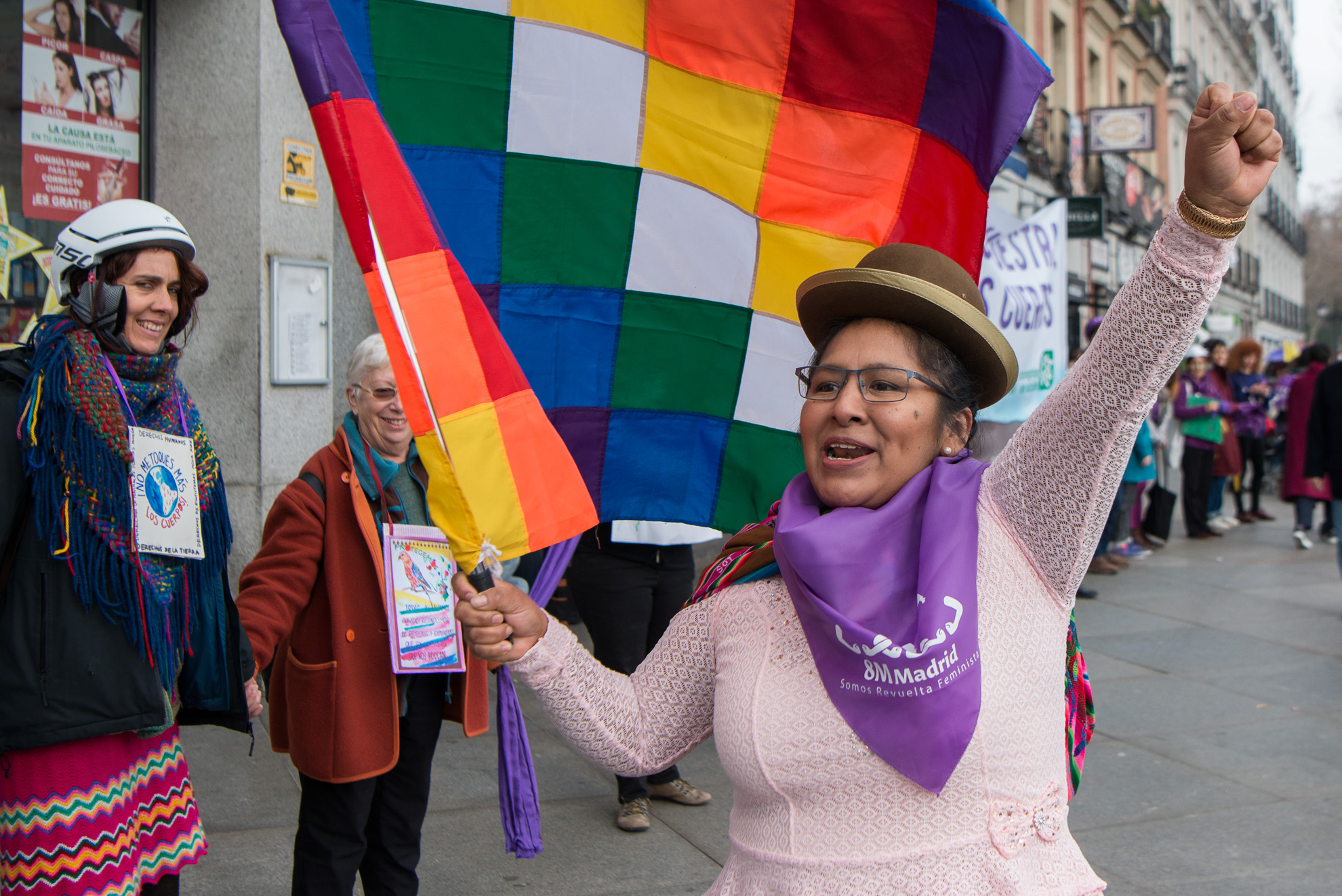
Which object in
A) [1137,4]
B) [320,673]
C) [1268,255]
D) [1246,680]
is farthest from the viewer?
[1268,255]

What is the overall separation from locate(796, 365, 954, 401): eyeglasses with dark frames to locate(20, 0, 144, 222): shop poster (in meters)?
5.20

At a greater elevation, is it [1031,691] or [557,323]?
[557,323]

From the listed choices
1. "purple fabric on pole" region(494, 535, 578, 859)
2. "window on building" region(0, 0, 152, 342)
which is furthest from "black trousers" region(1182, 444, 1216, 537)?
"purple fabric on pole" region(494, 535, 578, 859)

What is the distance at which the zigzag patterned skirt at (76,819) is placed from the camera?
2.39 metres

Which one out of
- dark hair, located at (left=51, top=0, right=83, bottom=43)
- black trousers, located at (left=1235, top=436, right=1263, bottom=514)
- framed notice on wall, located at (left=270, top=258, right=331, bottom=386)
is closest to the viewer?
dark hair, located at (left=51, top=0, right=83, bottom=43)

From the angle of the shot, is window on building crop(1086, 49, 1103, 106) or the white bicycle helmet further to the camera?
window on building crop(1086, 49, 1103, 106)

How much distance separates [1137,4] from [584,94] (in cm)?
2910

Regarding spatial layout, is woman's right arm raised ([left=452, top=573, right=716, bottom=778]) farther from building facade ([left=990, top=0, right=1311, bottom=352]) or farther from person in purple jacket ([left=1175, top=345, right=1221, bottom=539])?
person in purple jacket ([left=1175, top=345, right=1221, bottom=539])

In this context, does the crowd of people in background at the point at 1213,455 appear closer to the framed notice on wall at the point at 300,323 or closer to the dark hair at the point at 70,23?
the framed notice on wall at the point at 300,323

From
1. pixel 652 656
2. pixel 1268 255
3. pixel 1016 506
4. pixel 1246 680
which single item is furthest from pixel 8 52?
pixel 1268 255

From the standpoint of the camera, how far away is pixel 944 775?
153 cm

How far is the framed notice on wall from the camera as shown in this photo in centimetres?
625

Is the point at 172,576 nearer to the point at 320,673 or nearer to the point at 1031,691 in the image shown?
the point at 320,673

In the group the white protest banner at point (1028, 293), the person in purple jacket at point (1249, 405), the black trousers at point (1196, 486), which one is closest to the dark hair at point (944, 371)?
the white protest banner at point (1028, 293)
